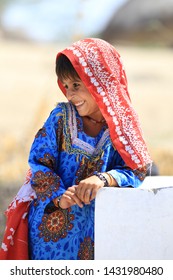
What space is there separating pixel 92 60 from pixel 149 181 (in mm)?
657

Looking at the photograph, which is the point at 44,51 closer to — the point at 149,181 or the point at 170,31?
the point at 170,31

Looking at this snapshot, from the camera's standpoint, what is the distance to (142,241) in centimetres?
340

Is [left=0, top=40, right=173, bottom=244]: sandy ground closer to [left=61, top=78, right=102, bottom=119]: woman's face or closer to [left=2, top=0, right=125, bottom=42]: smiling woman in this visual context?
[left=2, top=0, right=125, bottom=42]: smiling woman

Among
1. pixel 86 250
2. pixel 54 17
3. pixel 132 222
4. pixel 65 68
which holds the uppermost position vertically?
pixel 54 17

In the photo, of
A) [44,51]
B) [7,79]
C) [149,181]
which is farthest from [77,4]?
[149,181]

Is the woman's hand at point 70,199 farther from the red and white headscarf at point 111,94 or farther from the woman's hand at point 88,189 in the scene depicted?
the red and white headscarf at point 111,94

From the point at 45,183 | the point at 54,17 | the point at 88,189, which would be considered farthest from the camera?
the point at 54,17

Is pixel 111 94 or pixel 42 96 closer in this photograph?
pixel 111 94

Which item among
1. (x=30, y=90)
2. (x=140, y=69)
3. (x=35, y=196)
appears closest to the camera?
(x=35, y=196)

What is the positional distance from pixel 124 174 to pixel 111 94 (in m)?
0.37

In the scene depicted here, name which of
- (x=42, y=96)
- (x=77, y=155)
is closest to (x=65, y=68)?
(x=77, y=155)

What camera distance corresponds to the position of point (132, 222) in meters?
3.38

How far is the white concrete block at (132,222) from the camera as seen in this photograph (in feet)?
11.0

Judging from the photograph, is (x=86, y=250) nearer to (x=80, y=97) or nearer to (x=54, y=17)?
(x=80, y=97)
